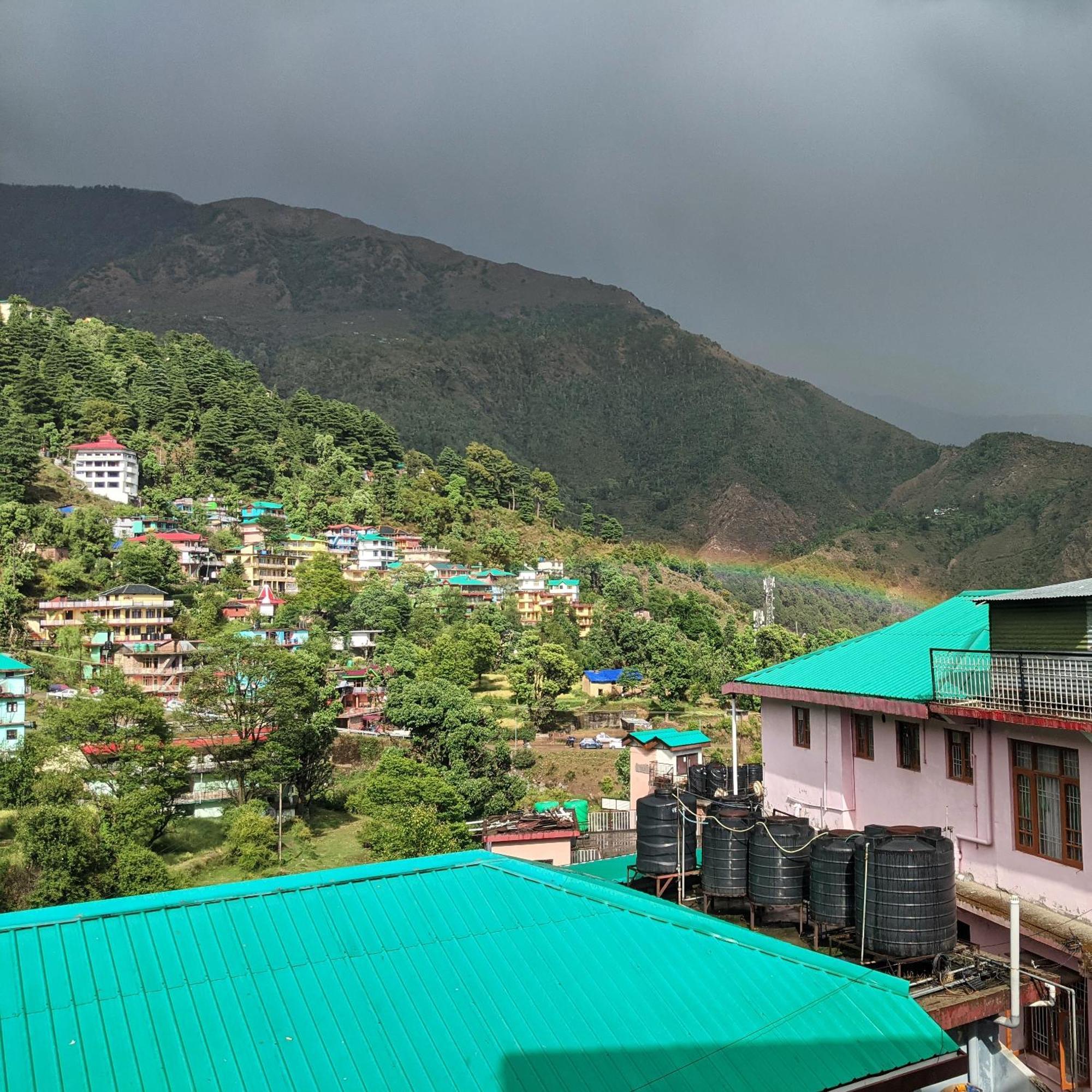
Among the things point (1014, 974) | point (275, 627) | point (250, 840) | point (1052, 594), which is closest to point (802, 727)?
point (1052, 594)

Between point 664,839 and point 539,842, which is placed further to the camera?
point 539,842

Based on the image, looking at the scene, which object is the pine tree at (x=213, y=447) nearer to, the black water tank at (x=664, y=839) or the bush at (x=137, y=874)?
the bush at (x=137, y=874)

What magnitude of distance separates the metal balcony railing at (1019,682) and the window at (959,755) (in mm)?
599

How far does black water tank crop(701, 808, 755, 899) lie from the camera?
32.7ft

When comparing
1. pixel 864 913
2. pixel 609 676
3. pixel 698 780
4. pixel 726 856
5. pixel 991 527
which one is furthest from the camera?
pixel 991 527

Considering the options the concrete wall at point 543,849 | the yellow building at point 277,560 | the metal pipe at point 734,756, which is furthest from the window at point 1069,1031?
the yellow building at point 277,560

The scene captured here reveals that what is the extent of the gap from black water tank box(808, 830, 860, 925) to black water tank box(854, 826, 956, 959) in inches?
10.7

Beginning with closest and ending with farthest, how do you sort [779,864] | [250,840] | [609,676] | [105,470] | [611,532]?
[779,864] → [250,840] → [609,676] → [105,470] → [611,532]

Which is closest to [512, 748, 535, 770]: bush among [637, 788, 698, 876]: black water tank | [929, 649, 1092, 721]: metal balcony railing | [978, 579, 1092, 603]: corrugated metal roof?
[637, 788, 698, 876]: black water tank

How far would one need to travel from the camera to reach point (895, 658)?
12.6 meters

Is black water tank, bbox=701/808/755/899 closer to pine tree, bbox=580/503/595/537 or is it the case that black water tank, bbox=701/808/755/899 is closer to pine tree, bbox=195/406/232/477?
pine tree, bbox=195/406/232/477

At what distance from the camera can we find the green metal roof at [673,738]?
99.8 ft

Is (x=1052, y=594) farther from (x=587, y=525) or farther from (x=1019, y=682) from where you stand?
(x=587, y=525)

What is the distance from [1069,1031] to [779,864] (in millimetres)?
2846
